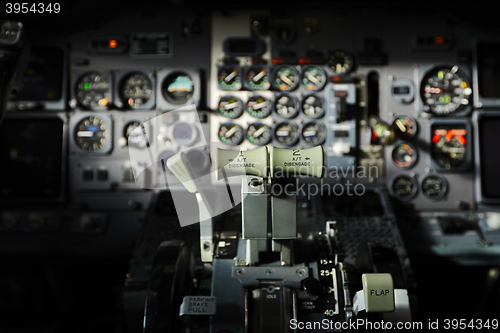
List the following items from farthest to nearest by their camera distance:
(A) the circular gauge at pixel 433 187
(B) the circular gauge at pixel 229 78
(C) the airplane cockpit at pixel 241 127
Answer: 1. (B) the circular gauge at pixel 229 78
2. (A) the circular gauge at pixel 433 187
3. (C) the airplane cockpit at pixel 241 127

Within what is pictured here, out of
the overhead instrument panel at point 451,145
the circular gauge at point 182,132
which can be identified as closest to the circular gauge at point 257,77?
the circular gauge at point 182,132

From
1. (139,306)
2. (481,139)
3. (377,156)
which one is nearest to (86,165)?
(139,306)

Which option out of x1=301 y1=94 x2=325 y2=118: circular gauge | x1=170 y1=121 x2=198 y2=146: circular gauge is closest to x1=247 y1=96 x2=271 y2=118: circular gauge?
x1=301 y1=94 x2=325 y2=118: circular gauge

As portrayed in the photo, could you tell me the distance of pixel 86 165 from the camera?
12.8 feet

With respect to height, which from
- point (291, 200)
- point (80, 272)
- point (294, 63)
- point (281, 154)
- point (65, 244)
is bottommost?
point (80, 272)

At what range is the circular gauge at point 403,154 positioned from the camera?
12.5 ft

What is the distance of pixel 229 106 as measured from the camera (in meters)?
3.84

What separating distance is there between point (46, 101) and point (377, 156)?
9.32 ft

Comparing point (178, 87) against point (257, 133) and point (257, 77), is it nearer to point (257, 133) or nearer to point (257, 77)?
point (257, 77)

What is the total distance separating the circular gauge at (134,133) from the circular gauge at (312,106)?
138 centimetres

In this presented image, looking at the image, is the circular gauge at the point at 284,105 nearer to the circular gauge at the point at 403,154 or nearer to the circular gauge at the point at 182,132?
the circular gauge at the point at 182,132

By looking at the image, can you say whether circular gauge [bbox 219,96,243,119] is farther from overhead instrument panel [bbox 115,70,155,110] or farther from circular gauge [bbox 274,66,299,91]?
overhead instrument panel [bbox 115,70,155,110]

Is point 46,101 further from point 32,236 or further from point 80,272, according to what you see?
point 80,272

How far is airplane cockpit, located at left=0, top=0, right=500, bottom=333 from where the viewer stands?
11.3ft
